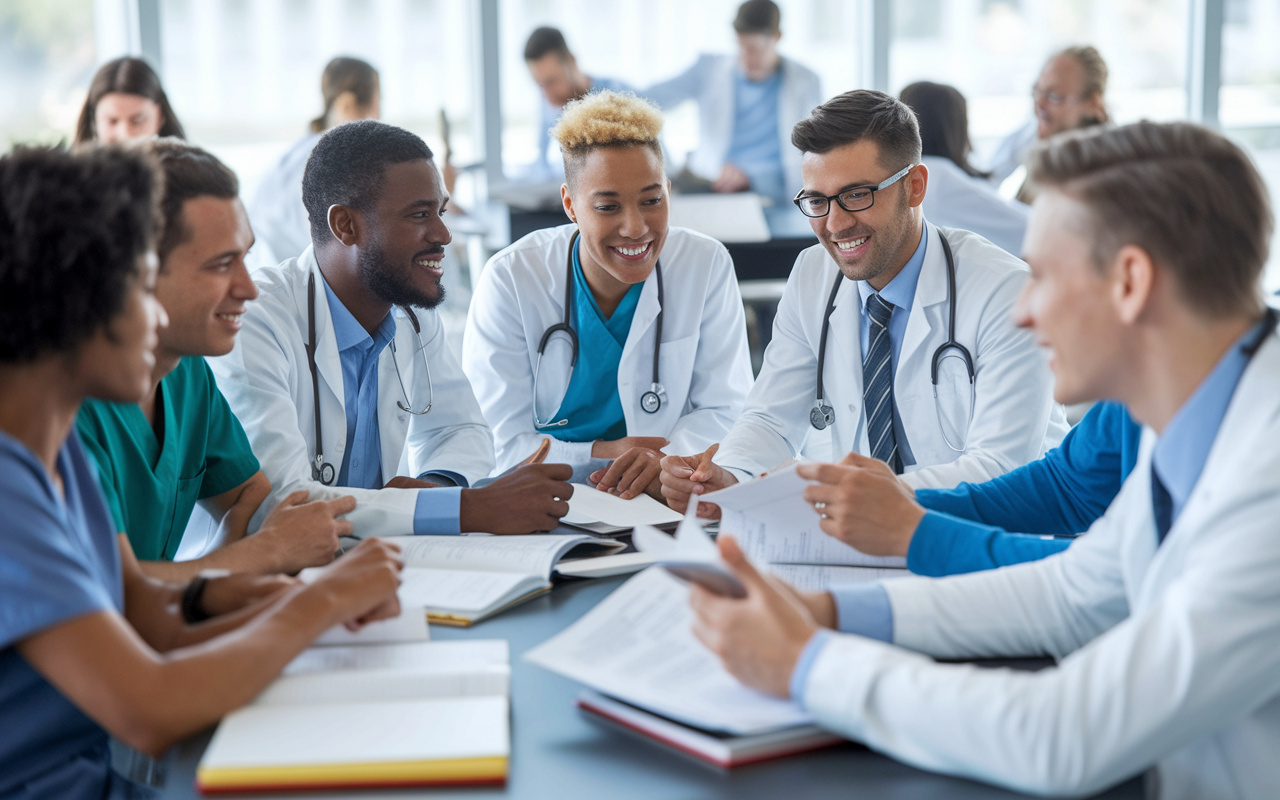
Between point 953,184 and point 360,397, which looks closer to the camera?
point 360,397

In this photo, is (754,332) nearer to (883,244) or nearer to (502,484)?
(883,244)

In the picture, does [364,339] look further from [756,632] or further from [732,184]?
[732,184]

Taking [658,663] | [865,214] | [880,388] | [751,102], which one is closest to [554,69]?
[751,102]

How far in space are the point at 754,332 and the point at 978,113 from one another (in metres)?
3.71

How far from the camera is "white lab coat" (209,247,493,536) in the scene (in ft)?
5.73

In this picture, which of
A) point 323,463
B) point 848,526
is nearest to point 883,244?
point 848,526

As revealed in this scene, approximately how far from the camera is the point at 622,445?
2242mm

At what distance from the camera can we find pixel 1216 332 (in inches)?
37.4

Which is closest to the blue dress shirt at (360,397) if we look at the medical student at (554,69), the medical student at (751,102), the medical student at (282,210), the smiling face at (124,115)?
the medical student at (282,210)

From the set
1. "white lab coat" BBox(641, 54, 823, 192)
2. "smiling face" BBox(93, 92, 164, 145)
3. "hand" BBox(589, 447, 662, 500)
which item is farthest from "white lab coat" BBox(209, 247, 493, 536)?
"white lab coat" BBox(641, 54, 823, 192)

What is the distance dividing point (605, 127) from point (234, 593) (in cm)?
143

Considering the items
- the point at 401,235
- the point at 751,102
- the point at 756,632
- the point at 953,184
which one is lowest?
the point at 756,632

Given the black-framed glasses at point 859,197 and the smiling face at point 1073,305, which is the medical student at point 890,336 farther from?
the smiling face at point 1073,305

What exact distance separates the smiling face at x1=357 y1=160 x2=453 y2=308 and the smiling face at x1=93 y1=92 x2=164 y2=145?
198 centimetres
